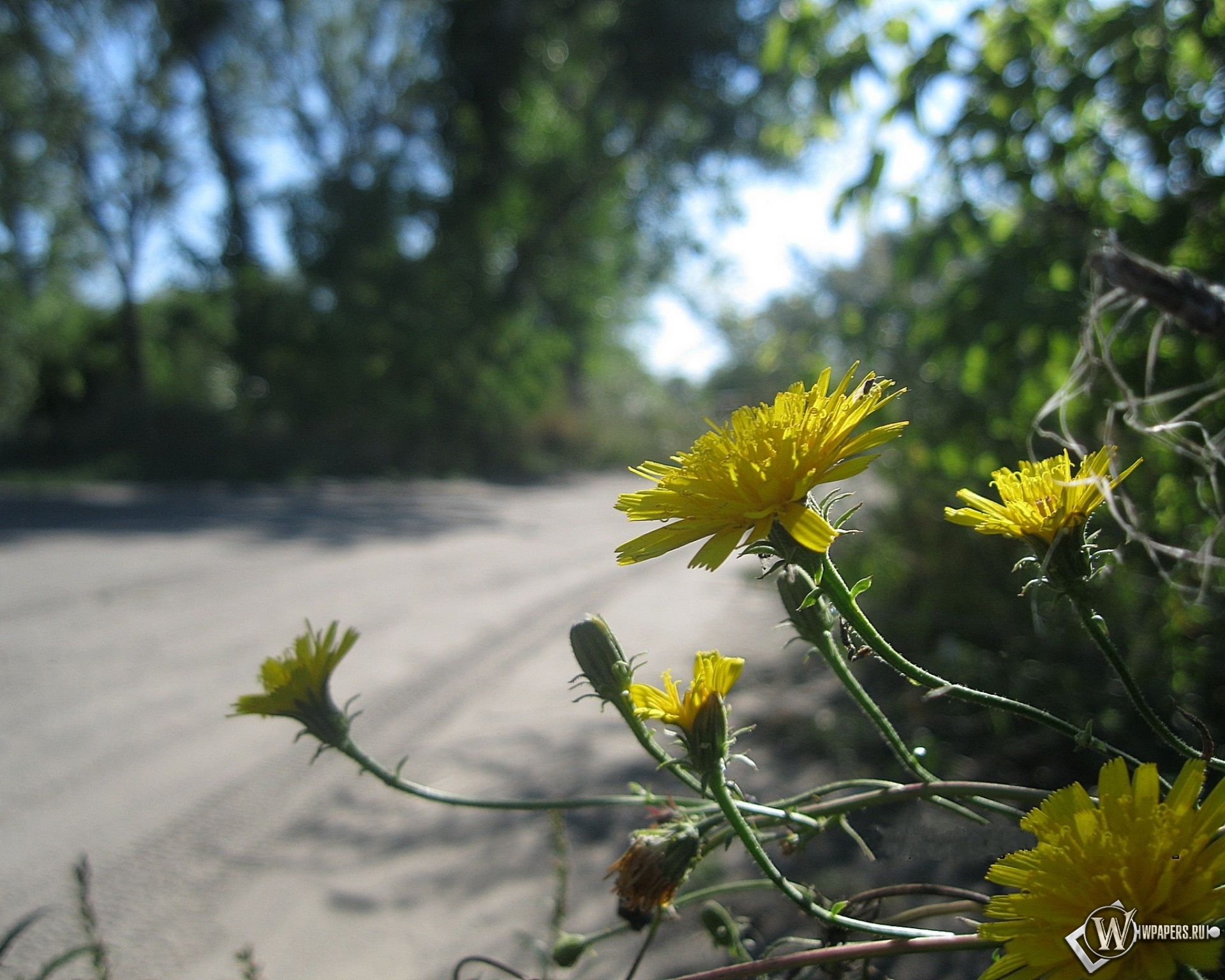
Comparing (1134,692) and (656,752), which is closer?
(1134,692)

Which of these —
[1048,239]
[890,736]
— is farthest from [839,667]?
[1048,239]

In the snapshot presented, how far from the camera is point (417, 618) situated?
211 inches

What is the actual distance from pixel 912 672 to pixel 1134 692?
19 cm

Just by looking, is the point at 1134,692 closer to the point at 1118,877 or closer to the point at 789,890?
the point at 1118,877

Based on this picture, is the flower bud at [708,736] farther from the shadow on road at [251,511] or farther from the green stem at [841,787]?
the shadow on road at [251,511]

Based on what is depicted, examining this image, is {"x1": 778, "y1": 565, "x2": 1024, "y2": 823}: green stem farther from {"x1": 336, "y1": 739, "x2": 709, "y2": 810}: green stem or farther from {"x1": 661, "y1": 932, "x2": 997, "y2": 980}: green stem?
{"x1": 336, "y1": 739, "x2": 709, "y2": 810}: green stem

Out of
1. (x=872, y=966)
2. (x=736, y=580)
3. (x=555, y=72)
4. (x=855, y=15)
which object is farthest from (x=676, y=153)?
(x=872, y=966)

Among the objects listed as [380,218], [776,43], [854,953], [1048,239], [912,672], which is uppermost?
[380,218]

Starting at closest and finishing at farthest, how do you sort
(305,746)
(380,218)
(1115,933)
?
(1115,933)
(305,746)
(380,218)

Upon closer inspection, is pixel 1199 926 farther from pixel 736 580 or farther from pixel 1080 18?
pixel 736 580

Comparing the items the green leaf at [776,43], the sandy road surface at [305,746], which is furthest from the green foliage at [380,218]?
the green leaf at [776,43]

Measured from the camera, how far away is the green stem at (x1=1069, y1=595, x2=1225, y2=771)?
2.48 feet

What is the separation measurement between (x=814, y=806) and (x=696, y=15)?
18.6 meters

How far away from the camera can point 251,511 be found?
1007 cm
